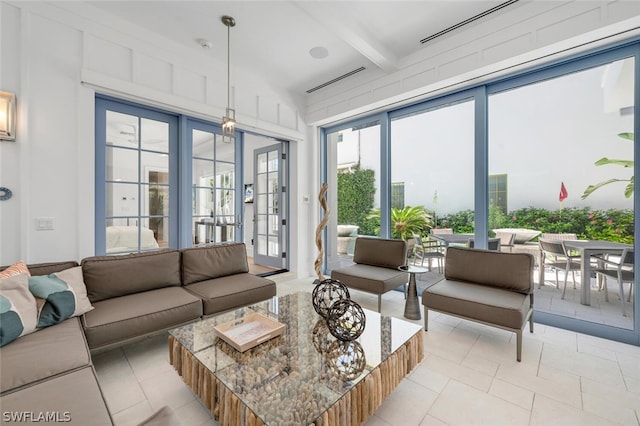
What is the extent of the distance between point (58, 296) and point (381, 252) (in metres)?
3.18

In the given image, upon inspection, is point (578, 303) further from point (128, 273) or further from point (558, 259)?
point (128, 273)

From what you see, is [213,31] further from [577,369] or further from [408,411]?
[577,369]

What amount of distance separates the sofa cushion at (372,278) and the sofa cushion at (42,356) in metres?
2.44

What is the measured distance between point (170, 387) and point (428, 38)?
4.09 meters

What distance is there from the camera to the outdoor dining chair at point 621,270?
2494 millimetres

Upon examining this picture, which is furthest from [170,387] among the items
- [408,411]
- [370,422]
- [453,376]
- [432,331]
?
[432,331]

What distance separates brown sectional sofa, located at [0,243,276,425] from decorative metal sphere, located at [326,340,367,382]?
0.99 metres

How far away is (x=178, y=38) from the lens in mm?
3107

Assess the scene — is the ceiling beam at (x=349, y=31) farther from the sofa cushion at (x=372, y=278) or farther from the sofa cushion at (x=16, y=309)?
the sofa cushion at (x=16, y=309)

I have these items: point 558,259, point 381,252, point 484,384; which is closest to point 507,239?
point 558,259

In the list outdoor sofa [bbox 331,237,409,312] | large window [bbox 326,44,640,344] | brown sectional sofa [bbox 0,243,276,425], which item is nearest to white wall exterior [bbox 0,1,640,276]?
large window [bbox 326,44,640,344]

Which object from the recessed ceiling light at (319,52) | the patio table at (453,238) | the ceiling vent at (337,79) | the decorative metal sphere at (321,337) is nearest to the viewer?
the decorative metal sphere at (321,337)

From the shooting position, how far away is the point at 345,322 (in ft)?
5.74

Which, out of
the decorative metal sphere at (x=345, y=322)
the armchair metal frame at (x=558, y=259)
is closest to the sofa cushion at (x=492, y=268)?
the armchair metal frame at (x=558, y=259)
